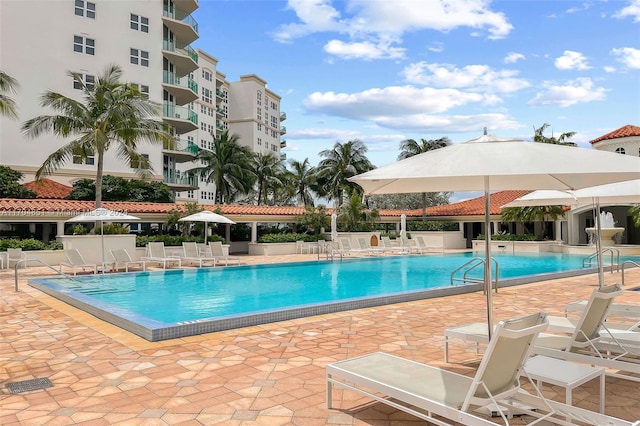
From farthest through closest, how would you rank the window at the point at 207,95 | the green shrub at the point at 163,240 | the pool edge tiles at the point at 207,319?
1. the window at the point at 207,95
2. the green shrub at the point at 163,240
3. the pool edge tiles at the point at 207,319

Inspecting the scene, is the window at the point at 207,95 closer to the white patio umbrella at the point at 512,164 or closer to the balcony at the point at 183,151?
the balcony at the point at 183,151

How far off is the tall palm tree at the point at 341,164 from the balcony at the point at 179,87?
12.4 meters

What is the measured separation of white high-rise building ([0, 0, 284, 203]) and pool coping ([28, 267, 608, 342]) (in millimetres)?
20231

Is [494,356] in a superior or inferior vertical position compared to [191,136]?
inferior

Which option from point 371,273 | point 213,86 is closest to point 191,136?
point 213,86

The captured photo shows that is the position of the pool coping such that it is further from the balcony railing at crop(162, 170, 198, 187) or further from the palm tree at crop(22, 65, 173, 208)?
the balcony railing at crop(162, 170, 198, 187)

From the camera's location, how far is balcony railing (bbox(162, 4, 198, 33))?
120 ft

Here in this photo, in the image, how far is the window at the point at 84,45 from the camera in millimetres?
32469

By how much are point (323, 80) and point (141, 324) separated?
1433 cm

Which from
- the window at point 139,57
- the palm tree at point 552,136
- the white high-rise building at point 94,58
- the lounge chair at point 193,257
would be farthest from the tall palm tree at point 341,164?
the lounge chair at point 193,257

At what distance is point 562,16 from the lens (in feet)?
41.1

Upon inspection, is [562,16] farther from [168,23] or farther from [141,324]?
[168,23]

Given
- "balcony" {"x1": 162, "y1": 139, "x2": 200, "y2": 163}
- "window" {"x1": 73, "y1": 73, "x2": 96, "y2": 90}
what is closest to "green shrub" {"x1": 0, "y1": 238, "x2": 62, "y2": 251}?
"window" {"x1": 73, "y1": 73, "x2": 96, "y2": 90}

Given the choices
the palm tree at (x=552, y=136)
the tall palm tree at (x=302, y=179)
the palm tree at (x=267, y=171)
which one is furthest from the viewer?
the tall palm tree at (x=302, y=179)
